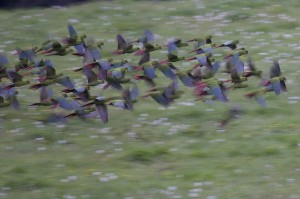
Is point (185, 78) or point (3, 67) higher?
point (3, 67)

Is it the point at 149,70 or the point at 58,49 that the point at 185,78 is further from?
the point at 58,49

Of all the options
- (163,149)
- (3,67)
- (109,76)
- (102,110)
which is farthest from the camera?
(163,149)

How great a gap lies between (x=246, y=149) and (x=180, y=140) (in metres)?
0.63

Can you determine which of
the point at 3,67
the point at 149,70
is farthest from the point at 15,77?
the point at 149,70

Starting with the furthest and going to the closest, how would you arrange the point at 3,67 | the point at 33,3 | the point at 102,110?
the point at 33,3 < the point at 3,67 < the point at 102,110

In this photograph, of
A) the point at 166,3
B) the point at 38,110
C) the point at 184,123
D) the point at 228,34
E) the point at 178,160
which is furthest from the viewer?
the point at 166,3

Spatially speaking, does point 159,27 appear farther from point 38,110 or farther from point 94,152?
point 94,152

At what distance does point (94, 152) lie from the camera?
264 inches

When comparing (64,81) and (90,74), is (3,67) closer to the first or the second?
(64,81)

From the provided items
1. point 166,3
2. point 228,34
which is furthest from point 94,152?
point 166,3

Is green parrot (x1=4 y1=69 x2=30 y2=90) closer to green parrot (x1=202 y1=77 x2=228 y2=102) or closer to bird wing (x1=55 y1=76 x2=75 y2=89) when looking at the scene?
bird wing (x1=55 y1=76 x2=75 y2=89)

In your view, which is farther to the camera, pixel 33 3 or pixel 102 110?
pixel 33 3

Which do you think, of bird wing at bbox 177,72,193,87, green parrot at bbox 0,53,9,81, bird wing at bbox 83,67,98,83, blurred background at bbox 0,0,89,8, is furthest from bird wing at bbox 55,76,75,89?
blurred background at bbox 0,0,89,8


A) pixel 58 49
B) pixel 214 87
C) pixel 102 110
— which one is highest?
pixel 58 49
